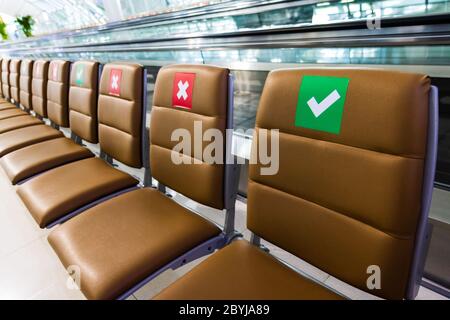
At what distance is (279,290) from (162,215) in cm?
53

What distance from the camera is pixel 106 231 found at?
1.00m

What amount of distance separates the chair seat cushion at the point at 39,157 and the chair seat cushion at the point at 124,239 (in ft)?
2.23

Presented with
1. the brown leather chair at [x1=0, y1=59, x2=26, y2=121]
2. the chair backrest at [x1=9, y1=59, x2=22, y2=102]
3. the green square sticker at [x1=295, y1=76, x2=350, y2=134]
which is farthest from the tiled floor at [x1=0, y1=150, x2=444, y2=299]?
the chair backrest at [x1=9, y1=59, x2=22, y2=102]

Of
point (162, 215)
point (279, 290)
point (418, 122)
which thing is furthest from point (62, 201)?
point (418, 122)

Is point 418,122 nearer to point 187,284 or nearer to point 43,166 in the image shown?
point 187,284

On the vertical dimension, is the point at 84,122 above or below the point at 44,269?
above

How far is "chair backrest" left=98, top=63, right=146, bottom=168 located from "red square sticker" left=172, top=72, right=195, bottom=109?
0.27 m

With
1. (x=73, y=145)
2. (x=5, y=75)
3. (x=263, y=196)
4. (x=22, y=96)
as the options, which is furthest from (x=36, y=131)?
(x=263, y=196)

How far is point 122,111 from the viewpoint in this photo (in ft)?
4.43

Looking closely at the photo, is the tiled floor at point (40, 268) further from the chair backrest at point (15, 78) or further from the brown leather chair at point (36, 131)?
the chair backrest at point (15, 78)

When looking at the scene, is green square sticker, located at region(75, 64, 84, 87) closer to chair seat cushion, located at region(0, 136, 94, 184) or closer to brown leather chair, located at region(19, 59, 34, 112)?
chair seat cushion, located at region(0, 136, 94, 184)

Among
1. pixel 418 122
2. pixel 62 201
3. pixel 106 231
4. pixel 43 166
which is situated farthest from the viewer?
pixel 43 166

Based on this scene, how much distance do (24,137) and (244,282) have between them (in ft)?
6.68

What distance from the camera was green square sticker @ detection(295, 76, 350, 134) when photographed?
650 mm
